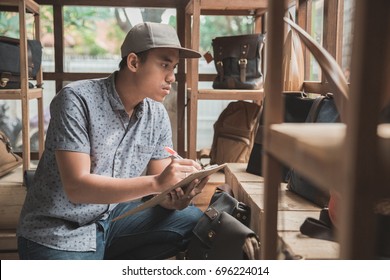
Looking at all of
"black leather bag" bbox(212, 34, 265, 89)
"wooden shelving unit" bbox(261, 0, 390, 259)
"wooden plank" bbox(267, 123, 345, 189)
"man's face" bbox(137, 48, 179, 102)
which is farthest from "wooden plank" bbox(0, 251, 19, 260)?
"wooden shelving unit" bbox(261, 0, 390, 259)

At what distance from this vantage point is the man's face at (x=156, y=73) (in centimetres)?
163

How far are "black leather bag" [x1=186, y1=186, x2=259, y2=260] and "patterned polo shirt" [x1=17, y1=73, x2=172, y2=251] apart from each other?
1.05ft

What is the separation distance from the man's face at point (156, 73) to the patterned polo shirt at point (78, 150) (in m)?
→ 0.09

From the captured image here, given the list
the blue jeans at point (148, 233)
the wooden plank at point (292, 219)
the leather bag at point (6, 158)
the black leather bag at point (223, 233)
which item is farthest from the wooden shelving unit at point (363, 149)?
the leather bag at point (6, 158)

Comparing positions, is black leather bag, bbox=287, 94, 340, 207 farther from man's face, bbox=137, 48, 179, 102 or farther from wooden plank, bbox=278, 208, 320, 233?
man's face, bbox=137, 48, 179, 102

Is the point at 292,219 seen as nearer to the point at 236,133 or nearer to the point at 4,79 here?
the point at 236,133

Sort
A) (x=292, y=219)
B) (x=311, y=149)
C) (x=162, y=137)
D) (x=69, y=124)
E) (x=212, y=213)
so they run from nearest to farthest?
1. (x=311, y=149)
2. (x=292, y=219)
3. (x=69, y=124)
4. (x=212, y=213)
5. (x=162, y=137)

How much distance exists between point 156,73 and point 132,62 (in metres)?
0.09

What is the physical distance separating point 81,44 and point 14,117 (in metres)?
0.59

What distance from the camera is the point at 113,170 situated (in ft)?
5.33

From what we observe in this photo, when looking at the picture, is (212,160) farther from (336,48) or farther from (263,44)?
(336,48)

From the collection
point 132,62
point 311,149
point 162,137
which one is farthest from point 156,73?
point 311,149
